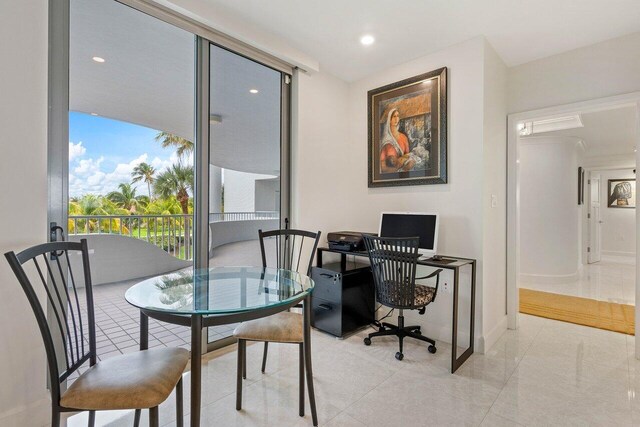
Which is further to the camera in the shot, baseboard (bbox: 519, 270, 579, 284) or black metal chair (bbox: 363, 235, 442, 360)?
baseboard (bbox: 519, 270, 579, 284)

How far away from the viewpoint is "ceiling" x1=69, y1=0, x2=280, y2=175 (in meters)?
1.96

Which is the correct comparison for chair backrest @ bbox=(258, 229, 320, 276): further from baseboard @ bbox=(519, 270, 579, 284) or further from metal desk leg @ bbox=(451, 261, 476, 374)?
baseboard @ bbox=(519, 270, 579, 284)

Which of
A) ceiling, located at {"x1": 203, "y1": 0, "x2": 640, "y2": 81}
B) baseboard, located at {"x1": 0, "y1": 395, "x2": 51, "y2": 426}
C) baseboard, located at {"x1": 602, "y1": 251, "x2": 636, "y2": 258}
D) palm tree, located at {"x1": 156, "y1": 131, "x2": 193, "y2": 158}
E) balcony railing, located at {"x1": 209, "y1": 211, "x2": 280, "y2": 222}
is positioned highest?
ceiling, located at {"x1": 203, "y1": 0, "x2": 640, "y2": 81}

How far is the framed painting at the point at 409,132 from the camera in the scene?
2.91 meters

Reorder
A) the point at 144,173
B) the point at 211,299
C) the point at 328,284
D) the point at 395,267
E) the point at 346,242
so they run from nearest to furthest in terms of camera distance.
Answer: the point at 211,299 → the point at 144,173 → the point at 395,267 → the point at 328,284 → the point at 346,242

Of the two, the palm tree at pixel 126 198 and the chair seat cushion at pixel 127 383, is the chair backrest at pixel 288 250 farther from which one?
the chair seat cushion at pixel 127 383

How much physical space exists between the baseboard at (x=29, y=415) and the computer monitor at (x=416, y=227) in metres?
2.65

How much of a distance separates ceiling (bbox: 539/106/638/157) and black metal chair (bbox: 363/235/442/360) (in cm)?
319

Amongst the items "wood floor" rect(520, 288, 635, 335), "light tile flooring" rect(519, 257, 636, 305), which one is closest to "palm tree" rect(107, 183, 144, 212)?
"wood floor" rect(520, 288, 635, 335)

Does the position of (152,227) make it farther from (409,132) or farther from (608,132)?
(608,132)

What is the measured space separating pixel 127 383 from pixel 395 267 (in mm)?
1853

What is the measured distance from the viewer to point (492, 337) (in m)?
2.82

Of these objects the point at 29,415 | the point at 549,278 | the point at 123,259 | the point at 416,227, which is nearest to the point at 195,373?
the point at 29,415

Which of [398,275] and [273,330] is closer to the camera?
[273,330]
